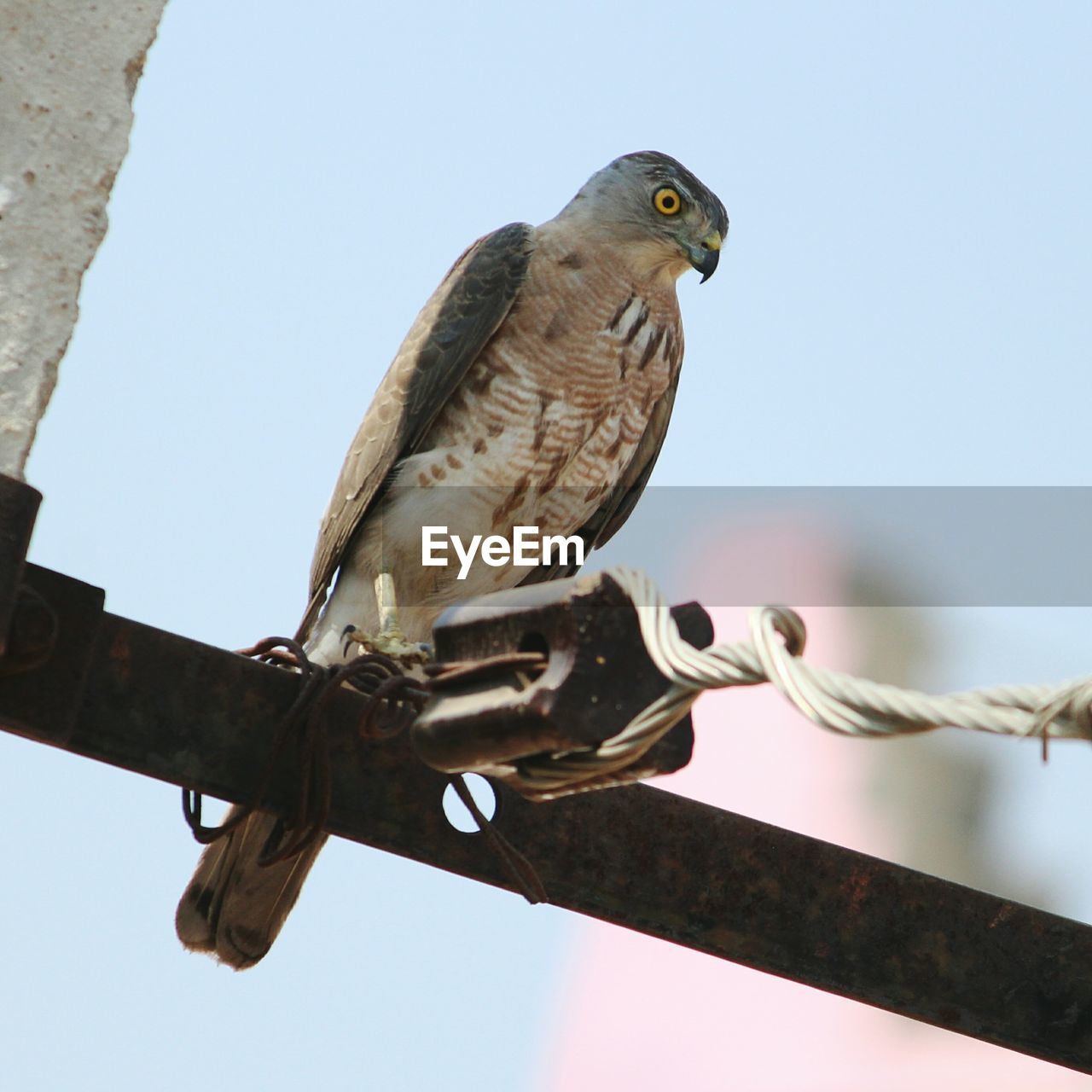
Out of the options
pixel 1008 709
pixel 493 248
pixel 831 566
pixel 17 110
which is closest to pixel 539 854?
pixel 1008 709

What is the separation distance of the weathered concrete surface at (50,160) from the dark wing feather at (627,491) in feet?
7.24

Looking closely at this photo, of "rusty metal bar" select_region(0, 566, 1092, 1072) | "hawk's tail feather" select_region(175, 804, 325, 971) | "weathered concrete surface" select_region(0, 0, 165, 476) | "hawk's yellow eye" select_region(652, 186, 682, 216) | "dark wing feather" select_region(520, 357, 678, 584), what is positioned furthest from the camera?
"hawk's yellow eye" select_region(652, 186, 682, 216)

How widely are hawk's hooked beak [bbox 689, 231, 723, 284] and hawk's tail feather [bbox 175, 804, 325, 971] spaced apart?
2968 mm

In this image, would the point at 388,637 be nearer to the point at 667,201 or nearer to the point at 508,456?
the point at 508,456

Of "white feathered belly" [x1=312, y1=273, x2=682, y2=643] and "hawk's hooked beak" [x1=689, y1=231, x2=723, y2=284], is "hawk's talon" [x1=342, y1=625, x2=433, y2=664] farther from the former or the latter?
"hawk's hooked beak" [x1=689, y1=231, x2=723, y2=284]

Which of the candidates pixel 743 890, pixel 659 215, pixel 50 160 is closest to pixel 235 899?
pixel 743 890

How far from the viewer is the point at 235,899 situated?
2.63m

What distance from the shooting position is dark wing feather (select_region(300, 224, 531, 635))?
15.2ft

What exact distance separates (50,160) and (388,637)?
141cm

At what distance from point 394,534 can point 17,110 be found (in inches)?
70.2

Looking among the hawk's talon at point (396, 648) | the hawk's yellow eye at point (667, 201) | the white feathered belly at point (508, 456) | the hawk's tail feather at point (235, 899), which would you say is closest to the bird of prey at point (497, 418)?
the white feathered belly at point (508, 456)

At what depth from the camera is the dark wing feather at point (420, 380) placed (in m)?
4.63

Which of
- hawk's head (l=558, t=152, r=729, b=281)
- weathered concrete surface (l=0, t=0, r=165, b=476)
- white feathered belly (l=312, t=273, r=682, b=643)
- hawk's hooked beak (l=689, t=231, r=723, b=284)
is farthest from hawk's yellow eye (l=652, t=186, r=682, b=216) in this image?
weathered concrete surface (l=0, t=0, r=165, b=476)

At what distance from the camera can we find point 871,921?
2.18 metres
